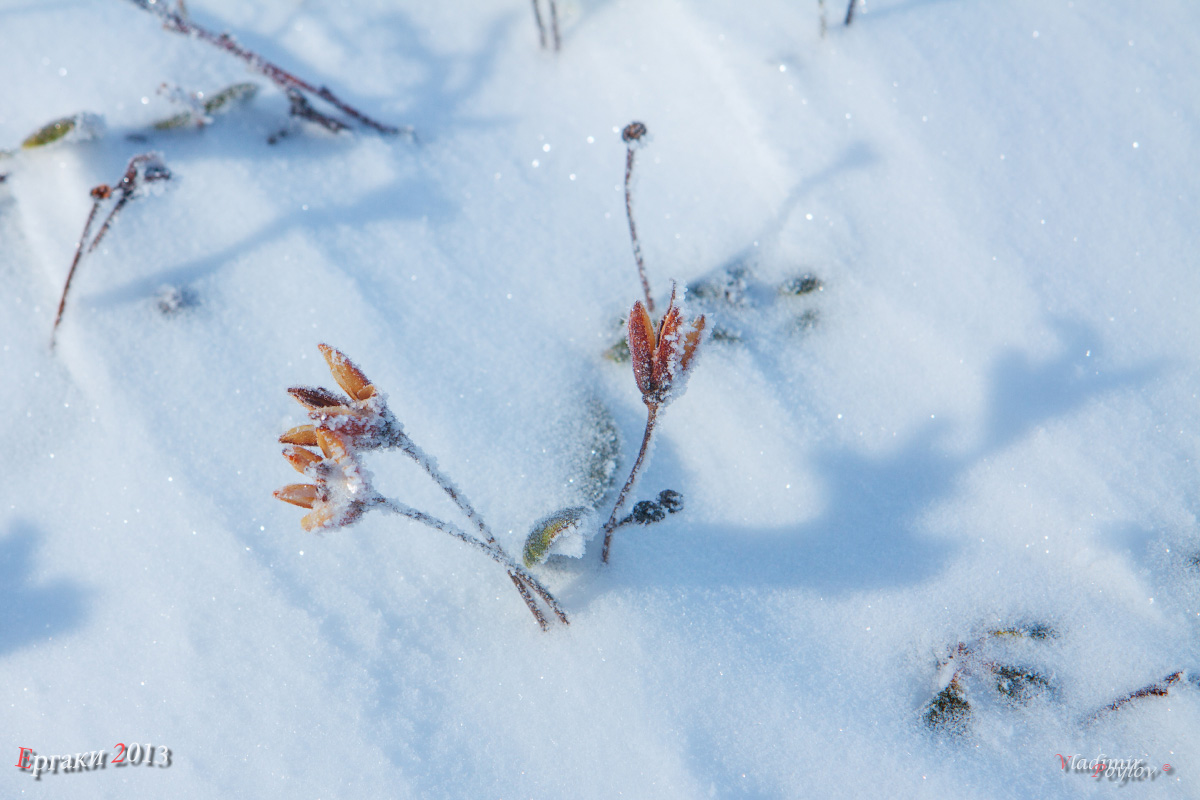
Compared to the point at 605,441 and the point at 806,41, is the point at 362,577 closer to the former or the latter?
the point at 605,441

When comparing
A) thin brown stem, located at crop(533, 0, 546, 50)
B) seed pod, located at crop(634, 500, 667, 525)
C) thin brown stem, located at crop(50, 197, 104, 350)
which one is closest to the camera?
seed pod, located at crop(634, 500, 667, 525)

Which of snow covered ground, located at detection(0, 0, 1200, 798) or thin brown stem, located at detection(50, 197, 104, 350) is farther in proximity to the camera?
thin brown stem, located at detection(50, 197, 104, 350)

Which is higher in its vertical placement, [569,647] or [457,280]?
[457,280]

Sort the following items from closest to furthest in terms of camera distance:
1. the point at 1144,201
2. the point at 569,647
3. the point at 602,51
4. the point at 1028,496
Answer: the point at 569,647, the point at 1028,496, the point at 1144,201, the point at 602,51

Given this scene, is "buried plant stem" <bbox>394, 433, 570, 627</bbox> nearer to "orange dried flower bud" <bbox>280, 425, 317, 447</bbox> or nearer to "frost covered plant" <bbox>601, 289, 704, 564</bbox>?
"orange dried flower bud" <bbox>280, 425, 317, 447</bbox>

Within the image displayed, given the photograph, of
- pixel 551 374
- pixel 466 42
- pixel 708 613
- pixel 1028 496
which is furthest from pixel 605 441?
pixel 466 42

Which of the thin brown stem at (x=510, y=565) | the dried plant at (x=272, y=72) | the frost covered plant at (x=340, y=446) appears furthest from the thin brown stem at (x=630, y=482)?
the dried plant at (x=272, y=72)

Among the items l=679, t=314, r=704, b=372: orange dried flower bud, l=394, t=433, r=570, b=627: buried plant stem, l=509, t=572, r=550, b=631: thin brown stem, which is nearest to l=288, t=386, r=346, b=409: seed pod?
l=394, t=433, r=570, b=627: buried plant stem
